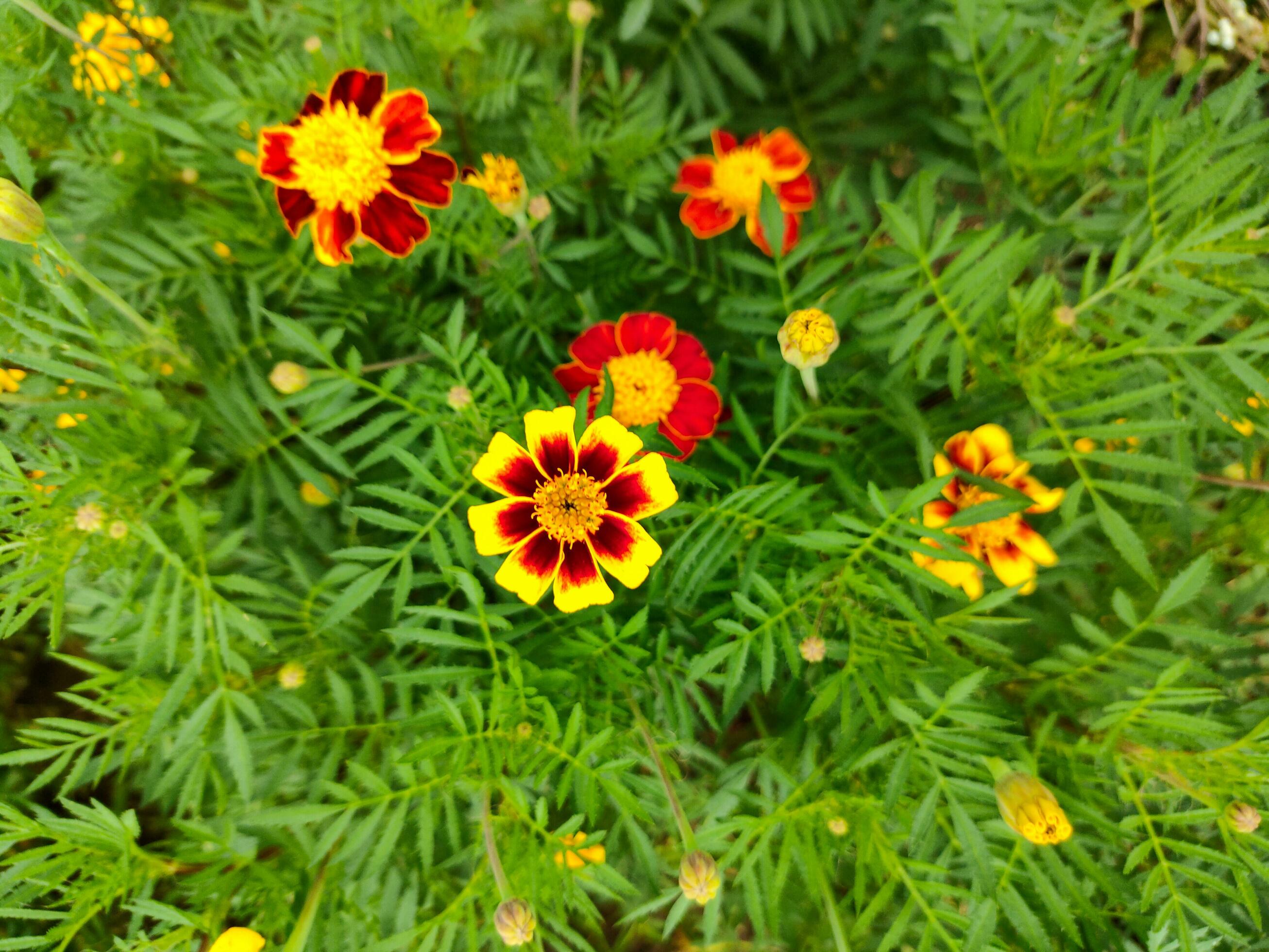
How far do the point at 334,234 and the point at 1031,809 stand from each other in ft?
3.45

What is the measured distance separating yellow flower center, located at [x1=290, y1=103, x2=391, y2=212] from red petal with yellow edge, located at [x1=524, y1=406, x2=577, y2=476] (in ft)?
1.35

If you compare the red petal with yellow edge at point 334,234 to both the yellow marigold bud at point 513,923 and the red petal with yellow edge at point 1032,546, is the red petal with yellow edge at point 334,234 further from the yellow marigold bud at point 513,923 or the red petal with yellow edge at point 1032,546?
the red petal with yellow edge at point 1032,546

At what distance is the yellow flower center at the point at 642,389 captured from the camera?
3.59 ft

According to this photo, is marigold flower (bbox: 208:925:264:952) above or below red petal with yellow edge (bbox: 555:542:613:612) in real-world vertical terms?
below

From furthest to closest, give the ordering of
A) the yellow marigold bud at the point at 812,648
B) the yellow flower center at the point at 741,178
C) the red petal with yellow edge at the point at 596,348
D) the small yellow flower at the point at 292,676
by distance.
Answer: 1. the yellow flower center at the point at 741,178
2. the red petal with yellow edge at the point at 596,348
3. the small yellow flower at the point at 292,676
4. the yellow marigold bud at the point at 812,648

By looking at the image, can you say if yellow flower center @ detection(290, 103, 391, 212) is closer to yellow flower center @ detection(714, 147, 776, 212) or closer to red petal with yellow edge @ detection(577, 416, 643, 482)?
red petal with yellow edge @ detection(577, 416, 643, 482)

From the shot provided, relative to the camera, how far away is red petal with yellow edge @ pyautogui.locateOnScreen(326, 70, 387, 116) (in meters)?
0.99

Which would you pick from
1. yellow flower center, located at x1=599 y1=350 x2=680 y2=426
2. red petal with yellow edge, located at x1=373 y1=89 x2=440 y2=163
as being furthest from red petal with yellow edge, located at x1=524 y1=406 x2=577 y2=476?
red petal with yellow edge, located at x1=373 y1=89 x2=440 y2=163

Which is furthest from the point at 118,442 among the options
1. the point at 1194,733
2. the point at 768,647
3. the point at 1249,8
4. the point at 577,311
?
the point at 1249,8

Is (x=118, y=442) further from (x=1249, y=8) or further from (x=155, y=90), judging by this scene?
(x=1249, y=8)

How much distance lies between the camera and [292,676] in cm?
101

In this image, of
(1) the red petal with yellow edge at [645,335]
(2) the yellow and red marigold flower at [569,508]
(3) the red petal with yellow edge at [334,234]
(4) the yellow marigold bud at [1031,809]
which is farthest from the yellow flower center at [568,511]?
(4) the yellow marigold bud at [1031,809]

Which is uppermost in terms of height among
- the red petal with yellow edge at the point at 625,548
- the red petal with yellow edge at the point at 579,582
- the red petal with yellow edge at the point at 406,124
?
the red petal with yellow edge at the point at 406,124

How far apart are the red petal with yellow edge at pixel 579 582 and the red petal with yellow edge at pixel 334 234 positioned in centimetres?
49
